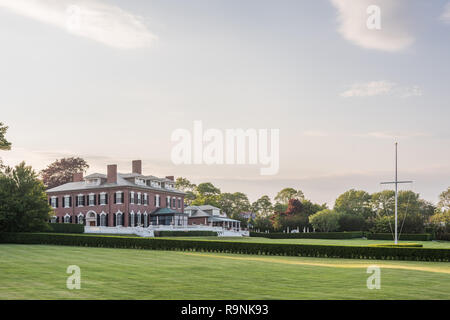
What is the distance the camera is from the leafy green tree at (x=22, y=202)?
46188mm

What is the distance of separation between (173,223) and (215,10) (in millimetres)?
51409

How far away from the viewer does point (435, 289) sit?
1666 centimetres

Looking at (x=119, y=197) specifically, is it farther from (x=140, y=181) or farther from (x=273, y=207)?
(x=273, y=207)

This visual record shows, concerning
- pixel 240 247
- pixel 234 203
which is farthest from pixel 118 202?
pixel 234 203

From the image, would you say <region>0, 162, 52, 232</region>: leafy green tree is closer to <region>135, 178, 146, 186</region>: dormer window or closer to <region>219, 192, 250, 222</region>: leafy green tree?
<region>135, 178, 146, 186</region>: dormer window

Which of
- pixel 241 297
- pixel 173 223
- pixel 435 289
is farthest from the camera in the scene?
pixel 173 223

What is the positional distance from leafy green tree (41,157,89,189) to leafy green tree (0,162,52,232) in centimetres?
5118

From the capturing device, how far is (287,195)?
128m

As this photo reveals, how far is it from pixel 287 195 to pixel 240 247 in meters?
92.3

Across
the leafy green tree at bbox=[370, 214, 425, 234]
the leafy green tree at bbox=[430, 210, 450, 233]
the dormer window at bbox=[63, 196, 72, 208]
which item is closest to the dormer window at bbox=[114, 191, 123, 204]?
the dormer window at bbox=[63, 196, 72, 208]

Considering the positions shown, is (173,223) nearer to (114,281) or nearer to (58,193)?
(58,193)

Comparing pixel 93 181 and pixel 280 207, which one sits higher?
pixel 93 181

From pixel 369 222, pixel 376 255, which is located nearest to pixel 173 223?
pixel 369 222

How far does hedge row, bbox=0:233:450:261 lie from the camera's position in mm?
32906
